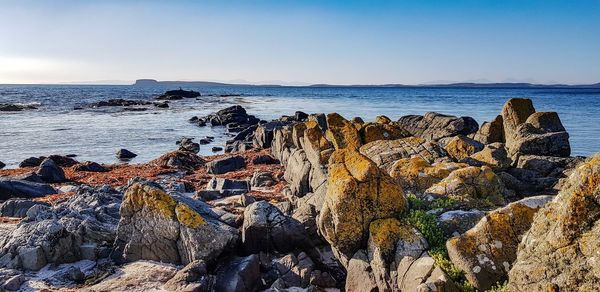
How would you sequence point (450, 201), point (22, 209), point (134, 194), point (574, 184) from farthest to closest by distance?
point (22, 209) → point (134, 194) → point (450, 201) → point (574, 184)

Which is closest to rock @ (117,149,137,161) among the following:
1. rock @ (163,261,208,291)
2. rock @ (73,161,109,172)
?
rock @ (73,161,109,172)

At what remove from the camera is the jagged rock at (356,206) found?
10.9m

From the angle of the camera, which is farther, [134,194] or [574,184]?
[134,194]

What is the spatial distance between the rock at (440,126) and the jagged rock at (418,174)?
54.4 ft

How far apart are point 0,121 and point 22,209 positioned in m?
61.4

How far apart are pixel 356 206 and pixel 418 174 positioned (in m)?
5.00

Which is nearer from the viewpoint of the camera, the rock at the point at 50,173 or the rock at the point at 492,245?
the rock at the point at 492,245

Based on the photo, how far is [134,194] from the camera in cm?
1297

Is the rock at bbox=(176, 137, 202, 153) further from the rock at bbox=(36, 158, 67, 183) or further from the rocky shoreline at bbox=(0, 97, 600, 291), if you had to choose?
the rocky shoreline at bbox=(0, 97, 600, 291)

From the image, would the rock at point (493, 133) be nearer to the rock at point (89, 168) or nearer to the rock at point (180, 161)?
the rock at point (180, 161)

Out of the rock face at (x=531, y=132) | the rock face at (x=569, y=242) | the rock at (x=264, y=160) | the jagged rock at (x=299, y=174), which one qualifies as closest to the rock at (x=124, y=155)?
the rock at (x=264, y=160)

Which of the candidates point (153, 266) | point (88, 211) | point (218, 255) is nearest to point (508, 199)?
point (218, 255)

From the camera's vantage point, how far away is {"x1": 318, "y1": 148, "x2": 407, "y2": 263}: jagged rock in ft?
35.7

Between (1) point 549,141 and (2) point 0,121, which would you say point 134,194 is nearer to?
(1) point 549,141
